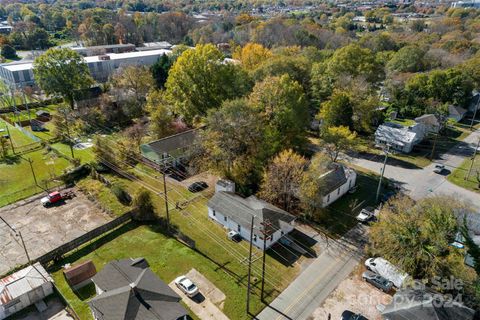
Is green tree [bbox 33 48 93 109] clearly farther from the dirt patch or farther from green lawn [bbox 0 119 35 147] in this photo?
the dirt patch

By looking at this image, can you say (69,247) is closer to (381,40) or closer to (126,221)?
(126,221)

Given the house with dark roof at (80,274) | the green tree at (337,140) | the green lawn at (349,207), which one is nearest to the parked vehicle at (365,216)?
→ the green lawn at (349,207)

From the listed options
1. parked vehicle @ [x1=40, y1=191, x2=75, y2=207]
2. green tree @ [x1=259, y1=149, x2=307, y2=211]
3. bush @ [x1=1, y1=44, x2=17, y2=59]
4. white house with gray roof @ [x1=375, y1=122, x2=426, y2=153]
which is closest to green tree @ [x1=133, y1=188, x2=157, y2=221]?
parked vehicle @ [x1=40, y1=191, x2=75, y2=207]

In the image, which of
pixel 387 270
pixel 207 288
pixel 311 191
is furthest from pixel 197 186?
pixel 387 270

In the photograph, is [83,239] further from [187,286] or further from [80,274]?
[187,286]

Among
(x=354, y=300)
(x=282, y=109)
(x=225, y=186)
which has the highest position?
(x=282, y=109)

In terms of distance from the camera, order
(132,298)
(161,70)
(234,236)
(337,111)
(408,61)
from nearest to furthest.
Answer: (132,298)
(234,236)
(337,111)
(161,70)
(408,61)
